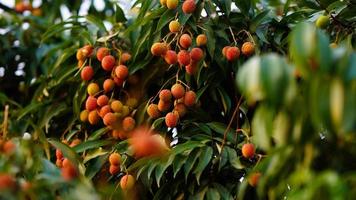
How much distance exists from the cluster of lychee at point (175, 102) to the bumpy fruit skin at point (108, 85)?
13cm

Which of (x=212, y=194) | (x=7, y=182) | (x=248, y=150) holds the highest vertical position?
(x=7, y=182)

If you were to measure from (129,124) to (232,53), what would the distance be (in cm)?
30

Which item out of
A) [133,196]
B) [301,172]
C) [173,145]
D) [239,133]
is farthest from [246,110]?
[301,172]

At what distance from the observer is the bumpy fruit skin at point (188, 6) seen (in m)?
1.81

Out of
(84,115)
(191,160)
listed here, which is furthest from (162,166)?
(84,115)

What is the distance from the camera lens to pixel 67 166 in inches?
63.1

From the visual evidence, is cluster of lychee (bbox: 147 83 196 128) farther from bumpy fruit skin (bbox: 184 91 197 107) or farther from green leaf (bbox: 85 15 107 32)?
green leaf (bbox: 85 15 107 32)

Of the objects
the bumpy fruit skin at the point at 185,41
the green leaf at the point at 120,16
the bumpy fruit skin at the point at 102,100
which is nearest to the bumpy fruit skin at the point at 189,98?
the bumpy fruit skin at the point at 185,41

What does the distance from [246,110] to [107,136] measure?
0.39 m

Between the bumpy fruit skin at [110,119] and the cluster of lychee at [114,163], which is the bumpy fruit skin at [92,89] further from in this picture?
the cluster of lychee at [114,163]

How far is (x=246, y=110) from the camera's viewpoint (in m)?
1.78

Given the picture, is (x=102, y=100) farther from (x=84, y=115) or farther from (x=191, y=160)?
(x=191, y=160)

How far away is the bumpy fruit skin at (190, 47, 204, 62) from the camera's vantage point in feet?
5.76

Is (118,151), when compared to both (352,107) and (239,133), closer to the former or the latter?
(239,133)
